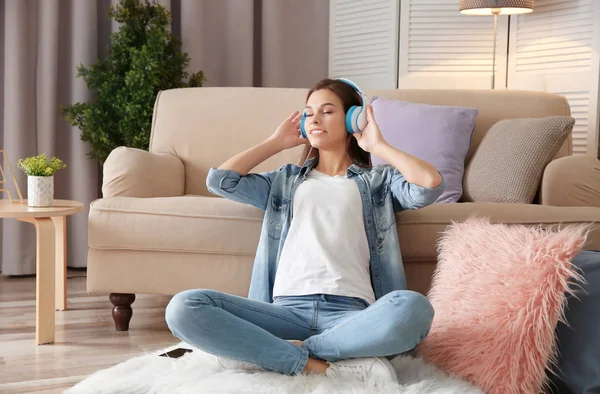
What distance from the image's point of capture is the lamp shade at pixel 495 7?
11.1 feet

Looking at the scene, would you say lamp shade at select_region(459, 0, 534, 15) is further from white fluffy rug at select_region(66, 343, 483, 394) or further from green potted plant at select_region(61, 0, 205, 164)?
white fluffy rug at select_region(66, 343, 483, 394)

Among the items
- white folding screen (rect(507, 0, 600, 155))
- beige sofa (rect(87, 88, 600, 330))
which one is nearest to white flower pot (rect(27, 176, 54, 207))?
beige sofa (rect(87, 88, 600, 330))

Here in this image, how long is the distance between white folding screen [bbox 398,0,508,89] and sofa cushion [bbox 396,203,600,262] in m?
1.58

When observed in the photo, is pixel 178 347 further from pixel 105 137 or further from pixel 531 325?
pixel 105 137

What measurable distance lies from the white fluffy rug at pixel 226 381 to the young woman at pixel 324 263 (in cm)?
5

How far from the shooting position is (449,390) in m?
1.59

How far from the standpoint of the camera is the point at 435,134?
2.71m

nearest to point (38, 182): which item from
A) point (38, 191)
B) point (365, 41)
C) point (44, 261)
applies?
point (38, 191)

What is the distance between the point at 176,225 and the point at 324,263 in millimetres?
714

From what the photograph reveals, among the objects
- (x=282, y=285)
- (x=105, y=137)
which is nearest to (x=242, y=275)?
(x=282, y=285)

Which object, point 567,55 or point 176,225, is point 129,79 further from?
point 567,55

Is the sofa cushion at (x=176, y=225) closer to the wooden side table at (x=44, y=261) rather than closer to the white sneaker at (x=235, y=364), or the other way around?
the wooden side table at (x=44, y=261)

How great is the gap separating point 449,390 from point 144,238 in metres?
1.18

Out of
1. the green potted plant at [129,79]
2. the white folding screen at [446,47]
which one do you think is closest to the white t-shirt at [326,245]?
the green potted plant at [129,79]
